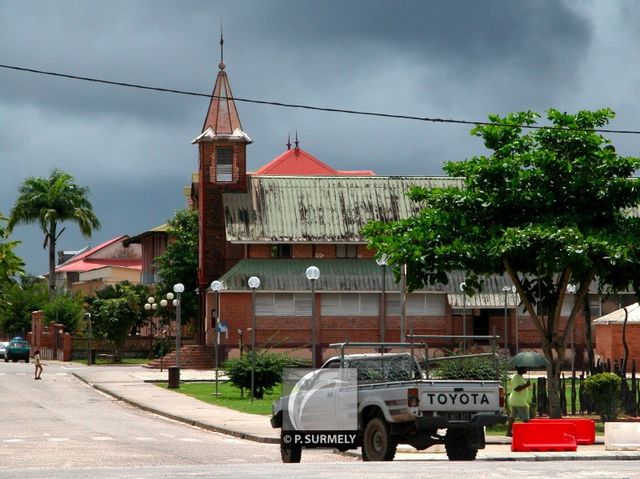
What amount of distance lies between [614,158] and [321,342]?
38929 millimetres

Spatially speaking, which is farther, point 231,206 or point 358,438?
point 231,206

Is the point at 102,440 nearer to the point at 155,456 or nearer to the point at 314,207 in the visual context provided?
the point at 155,456

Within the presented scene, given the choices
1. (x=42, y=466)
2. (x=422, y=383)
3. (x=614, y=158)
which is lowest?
(x=42, y=466)

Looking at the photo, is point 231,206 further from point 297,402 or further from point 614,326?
point 297,402

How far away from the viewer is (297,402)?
22.0m

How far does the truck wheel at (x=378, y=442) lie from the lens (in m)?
21.0

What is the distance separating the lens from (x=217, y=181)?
72688 millimetres

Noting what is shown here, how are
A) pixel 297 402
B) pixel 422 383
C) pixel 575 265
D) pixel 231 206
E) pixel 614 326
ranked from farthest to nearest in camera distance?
pixel 231 206
pixel 614 326
pixel 575 265
pixel 297 402
pixel 422 383

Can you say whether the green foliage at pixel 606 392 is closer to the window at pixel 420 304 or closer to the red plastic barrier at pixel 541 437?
the red plastic barrier at pixel 541 437

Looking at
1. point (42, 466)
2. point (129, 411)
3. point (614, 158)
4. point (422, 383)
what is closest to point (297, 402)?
point (422, 383)

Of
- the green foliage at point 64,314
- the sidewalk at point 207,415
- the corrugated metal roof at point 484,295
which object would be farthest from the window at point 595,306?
the green foliage at point 64,314

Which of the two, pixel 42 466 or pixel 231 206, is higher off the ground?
pixel 231 206

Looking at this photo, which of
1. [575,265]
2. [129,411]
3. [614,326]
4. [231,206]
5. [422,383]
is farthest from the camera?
[231,206]

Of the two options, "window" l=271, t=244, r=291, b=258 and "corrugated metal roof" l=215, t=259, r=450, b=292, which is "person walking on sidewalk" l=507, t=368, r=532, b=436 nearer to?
"corrugated metal roof" l=215, t=259, r=450, b=292
